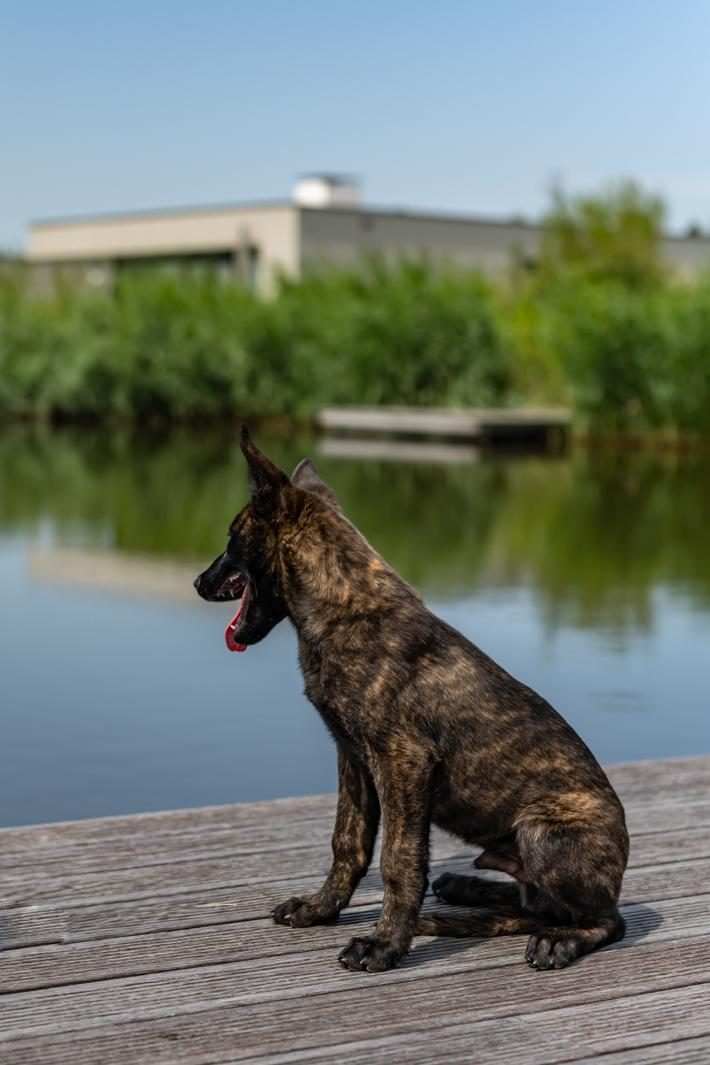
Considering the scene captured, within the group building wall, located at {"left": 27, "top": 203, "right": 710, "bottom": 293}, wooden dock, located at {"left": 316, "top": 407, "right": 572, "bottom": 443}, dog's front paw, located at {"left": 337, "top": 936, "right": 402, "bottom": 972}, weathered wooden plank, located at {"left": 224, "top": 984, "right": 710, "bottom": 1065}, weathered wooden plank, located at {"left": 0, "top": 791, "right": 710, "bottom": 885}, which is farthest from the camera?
building wall, located at {"left": 27, "top": 203, "right": 710, "bottom": 293}

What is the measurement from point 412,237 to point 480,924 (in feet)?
201

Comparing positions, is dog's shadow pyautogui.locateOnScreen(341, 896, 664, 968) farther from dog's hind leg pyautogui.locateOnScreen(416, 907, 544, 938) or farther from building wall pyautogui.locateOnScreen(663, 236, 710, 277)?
building wall pyautogui.locateOnScreen(663, 236, 710, 277)

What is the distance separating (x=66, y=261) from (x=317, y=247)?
1248cm

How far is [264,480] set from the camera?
425 centimetres

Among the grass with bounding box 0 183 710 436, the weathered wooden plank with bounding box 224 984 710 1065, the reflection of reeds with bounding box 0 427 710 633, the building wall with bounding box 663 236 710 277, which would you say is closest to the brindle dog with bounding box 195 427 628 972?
the weathered wooden plank with bounding box 224 984 710 1065

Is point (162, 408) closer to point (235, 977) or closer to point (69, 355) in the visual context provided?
point (69, 355)

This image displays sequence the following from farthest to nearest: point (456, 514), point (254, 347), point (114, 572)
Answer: point (254, 347)
point (456, 514)
point (114, 572)

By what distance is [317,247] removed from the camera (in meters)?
61.0

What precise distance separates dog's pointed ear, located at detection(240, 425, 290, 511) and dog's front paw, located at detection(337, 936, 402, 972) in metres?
1.19

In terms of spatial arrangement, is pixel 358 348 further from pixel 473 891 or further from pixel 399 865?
pixel 399 865

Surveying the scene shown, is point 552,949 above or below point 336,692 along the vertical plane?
below

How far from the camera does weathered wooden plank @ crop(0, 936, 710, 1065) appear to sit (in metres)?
3.67

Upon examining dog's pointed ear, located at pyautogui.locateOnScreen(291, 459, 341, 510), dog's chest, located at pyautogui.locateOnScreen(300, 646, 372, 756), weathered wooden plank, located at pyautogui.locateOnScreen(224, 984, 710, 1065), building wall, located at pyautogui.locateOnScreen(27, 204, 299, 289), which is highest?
building wall, located at pyautogui.locateOnScreen(27, 204, 299, 289)

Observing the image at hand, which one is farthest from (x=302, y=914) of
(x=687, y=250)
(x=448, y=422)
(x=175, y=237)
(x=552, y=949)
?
(x=687, y=250)
